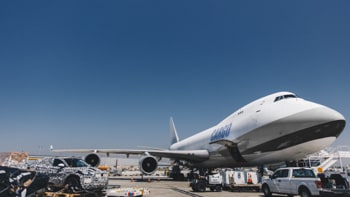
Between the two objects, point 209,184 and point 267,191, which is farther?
point 209,184

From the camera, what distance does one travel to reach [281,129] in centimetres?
1327

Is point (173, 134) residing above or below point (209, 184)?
above

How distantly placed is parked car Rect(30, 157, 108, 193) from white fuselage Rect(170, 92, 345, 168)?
9.00m

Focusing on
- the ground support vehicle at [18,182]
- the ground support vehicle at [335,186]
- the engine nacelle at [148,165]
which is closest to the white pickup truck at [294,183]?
the ground support vehicle at [335,186]

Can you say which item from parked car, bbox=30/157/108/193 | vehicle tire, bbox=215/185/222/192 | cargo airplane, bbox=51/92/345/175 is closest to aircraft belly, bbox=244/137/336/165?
cargo airplane, bbox=51/92/345/175

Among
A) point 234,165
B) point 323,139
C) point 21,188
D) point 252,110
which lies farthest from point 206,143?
point 21,188

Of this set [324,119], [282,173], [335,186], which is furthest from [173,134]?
[335,186]

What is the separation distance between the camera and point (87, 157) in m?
24.2

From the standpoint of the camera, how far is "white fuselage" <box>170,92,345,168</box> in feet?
40.8

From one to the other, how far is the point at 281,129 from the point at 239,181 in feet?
14.2

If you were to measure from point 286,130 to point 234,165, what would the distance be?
731 cm

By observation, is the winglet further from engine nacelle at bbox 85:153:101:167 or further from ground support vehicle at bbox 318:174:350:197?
ground support vehicle at bbox 318:174:350:197

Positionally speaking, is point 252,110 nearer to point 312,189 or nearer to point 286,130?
point 286,130

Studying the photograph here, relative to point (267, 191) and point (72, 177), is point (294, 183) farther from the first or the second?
point (72, 177)
